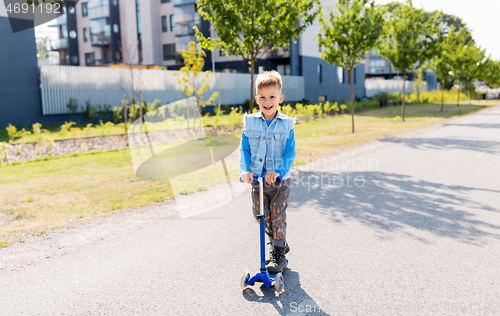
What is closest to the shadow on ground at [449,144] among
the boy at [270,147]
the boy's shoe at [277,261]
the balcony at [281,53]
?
the boy's shoe at [277,261]

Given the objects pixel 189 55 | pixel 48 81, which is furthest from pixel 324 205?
pixel 48 81

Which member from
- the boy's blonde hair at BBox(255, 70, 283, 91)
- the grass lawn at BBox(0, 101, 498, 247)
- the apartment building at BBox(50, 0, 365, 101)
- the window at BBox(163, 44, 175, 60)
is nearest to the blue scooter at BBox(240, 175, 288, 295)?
the boy's blonde hair at BBox(255, 70, 283, 91)

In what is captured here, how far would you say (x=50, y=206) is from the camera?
6121mm

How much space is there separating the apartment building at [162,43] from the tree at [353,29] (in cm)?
1867

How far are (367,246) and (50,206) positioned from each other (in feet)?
15.5

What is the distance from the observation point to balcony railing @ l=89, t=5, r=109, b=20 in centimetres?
4234

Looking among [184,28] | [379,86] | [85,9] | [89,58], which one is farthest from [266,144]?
[85,9]

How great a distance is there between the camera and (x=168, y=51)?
133 ft

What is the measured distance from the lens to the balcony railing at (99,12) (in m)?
42.3

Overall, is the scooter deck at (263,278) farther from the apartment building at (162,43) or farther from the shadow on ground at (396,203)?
the apartment building at (162,43)

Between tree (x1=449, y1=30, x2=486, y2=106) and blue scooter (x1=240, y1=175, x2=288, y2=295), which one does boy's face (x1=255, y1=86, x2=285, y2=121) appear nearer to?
blue scooter (x1=240, y1=175, x2=288, y2=295)

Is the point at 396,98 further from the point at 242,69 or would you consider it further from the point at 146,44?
the point at 146,44

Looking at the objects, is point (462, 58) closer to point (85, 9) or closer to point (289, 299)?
point (289, 299)

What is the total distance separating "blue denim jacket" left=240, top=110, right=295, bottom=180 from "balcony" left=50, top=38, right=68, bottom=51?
49223mm
